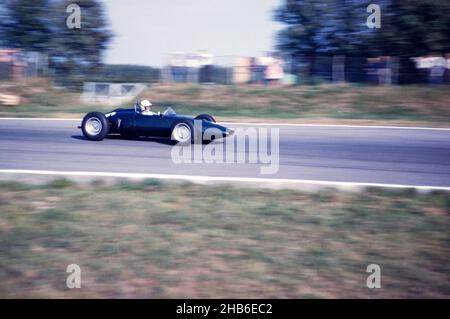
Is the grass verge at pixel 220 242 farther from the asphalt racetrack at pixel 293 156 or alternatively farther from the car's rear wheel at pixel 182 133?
the car's rear wheel at pixel 182 133

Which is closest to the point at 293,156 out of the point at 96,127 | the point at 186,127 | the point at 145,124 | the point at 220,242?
the point at 186,127

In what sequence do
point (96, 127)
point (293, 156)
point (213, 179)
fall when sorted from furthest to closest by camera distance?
point (96, 127) → point (293, 156) → point (213, 179)

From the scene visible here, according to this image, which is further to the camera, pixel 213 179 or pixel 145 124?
pixel 145 124

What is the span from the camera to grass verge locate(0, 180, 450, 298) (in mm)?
4711

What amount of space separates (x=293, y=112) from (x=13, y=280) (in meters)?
16.3

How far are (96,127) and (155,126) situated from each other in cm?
151

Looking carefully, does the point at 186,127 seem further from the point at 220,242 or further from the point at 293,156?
the point at 220,242

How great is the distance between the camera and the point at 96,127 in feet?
38.1

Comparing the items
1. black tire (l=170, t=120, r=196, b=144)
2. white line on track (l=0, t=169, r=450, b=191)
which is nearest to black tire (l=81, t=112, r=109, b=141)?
black tire (l=170, t=120, r=196, b=144)

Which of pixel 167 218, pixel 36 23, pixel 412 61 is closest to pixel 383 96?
pixel 412 61

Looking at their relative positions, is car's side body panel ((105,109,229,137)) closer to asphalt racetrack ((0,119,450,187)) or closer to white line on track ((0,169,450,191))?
asphalt racetrack ((0,119,450,187))

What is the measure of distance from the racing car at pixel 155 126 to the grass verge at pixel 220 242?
328 centimetres

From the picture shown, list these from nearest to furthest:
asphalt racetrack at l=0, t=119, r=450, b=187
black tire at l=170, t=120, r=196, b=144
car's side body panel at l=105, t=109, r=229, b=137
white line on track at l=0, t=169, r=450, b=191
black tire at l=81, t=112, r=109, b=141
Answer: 1. white line on track at l=0, t=169, r=450, b=191
2. asphalt racetrack at l=0, t=119, r=450, b=187
3. black tire at l=170, t=120, r=196, b=144
4. car's side body panel at l=105, t=109, r=229, b=137
5. black tire at l=81, t=112, r=109, b=141

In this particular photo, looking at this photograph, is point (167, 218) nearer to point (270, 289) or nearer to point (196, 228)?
point (196, 228)
